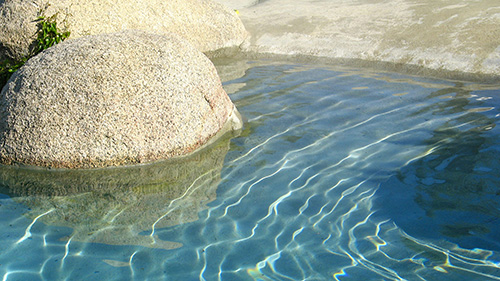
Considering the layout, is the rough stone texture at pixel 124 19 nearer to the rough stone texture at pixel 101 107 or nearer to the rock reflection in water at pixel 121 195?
the rough stone texture at pixel 101 107

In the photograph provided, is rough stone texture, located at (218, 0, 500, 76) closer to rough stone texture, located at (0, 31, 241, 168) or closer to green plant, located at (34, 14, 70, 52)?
green plant, located at (34, 14, 70, 52)

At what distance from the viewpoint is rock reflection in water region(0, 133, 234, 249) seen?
4.20 meters

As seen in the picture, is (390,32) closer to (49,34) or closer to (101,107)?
(49,34)

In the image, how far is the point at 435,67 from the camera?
8266 mm

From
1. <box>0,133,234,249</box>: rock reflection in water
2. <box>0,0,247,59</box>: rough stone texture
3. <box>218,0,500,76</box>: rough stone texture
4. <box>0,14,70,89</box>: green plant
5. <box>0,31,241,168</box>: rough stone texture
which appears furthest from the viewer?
<box>218,0,500,76</box>: rough stone texture

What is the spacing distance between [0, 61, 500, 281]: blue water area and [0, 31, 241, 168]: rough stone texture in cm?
36

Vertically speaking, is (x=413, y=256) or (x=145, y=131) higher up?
(x=145, y=131)

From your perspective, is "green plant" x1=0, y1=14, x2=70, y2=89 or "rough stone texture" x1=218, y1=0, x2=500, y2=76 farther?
"rough stone texture" x1=218, y1=0, x2=500, y2=76

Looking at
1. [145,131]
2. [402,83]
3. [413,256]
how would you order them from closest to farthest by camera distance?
[413,256] < [145,131] < [402,83]

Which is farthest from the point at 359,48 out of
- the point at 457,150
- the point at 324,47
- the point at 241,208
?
the point at 241,208

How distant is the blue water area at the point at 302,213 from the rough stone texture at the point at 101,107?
355 millimetres

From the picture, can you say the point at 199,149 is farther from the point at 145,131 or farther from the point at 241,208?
the point at 241,208

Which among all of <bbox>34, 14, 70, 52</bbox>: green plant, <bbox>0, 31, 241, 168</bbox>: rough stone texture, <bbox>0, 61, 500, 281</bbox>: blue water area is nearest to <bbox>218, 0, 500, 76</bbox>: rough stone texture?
<bbox>0, 61, 500, 281</bbox>: blue water area

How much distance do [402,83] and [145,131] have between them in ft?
14.7
